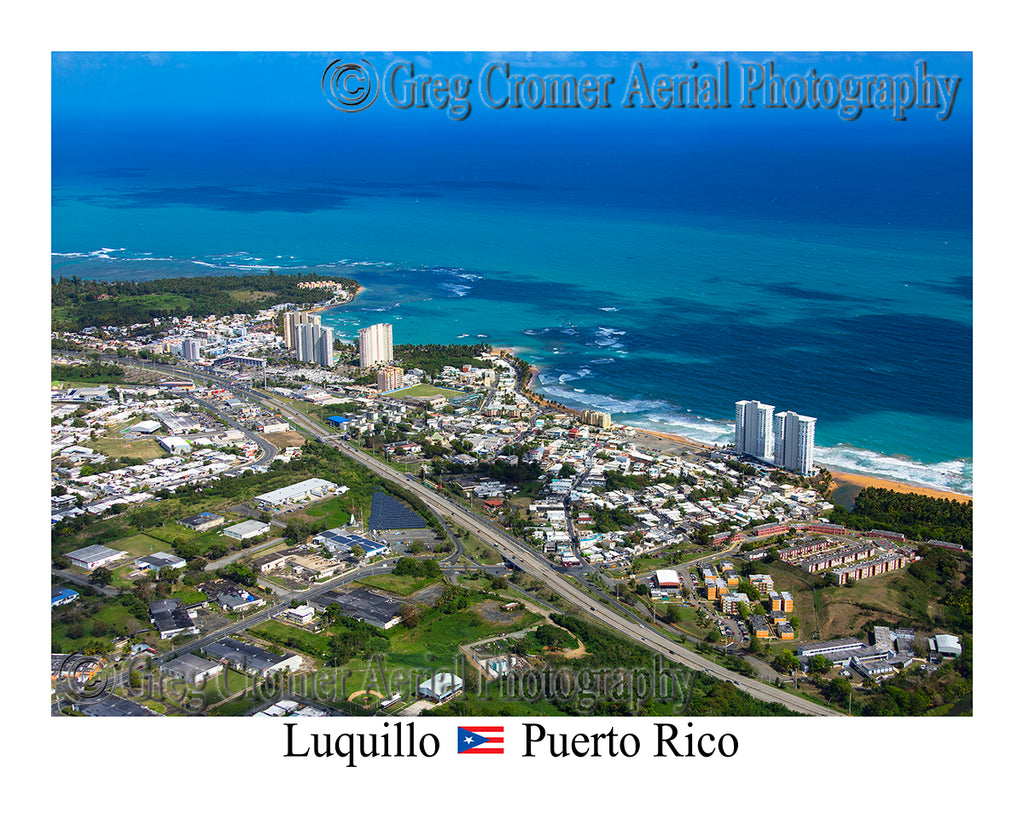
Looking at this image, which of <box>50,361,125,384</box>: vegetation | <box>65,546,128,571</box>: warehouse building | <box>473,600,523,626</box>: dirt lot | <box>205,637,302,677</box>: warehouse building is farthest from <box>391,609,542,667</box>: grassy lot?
<box>50,361,125,384</box>: vegetation

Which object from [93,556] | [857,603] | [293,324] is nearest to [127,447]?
[93,556]

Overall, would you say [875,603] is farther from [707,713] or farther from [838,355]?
A: [838,355]

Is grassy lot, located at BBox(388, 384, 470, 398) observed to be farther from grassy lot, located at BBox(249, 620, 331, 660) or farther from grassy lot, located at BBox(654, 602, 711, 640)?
grassy lot, located at BBox(249, 620, 331, 660)

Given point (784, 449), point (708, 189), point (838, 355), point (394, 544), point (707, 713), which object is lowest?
point (707, 713)

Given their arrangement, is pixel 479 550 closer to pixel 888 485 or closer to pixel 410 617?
pixel 410 617

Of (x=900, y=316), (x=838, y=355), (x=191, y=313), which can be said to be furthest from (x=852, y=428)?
(x=191, y=313)

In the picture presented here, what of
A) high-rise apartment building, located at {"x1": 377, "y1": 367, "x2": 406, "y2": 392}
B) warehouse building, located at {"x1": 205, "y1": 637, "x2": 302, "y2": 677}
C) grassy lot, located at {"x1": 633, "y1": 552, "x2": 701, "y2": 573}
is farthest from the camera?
high-rise apartment building, located at {"x1": 377, "y1": 367, "x2": 406, "y2": 392}
